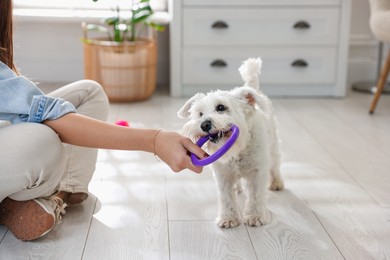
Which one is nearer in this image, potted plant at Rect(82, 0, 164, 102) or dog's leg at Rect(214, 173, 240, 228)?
dog's leg at Rect(214, 173, 240, 228)

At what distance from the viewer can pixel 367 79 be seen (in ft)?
13.0

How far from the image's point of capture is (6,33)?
1.44 metres

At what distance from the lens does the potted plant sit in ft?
10.8

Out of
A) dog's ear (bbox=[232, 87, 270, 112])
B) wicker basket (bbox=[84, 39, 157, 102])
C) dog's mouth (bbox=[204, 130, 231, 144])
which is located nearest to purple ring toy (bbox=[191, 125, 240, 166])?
dog's mouth (bbox=[204, 130, 231, 144])

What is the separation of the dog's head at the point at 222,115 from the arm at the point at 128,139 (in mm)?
207

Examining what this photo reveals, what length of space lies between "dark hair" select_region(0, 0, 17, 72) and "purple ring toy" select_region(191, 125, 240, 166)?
0.53 metres

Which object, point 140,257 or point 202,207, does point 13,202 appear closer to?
point 140,257

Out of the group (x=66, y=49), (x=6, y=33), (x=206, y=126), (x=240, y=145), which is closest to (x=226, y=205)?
(x=240, y=145)

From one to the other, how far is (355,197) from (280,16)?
172 cm

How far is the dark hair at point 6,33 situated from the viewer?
1.41 metres

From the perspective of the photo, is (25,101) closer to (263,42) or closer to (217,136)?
(217,136)

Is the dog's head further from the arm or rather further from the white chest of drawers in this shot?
the white chest of drawers

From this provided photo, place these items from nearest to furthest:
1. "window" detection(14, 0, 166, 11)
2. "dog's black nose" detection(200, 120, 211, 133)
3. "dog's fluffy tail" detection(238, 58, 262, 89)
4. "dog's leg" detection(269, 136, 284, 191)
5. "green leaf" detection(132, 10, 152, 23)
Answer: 1. "dog's black nose" detection(200, 120, 211, 133)
2. "dog's fluffy tail" detection(238, 58, 262, 89)
3. "dog's leg" detection(269, 136, 284, 191)
4. "green leaf" detection(132, 10, 152, 23)
5. "window" detection(14, 0, 166, 11)

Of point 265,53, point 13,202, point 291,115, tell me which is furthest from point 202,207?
point 265,53
